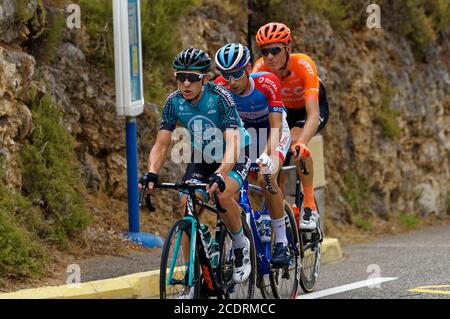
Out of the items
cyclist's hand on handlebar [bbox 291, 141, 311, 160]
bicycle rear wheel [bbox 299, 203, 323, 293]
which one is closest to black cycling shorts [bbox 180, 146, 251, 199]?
cyclist's hand on handlebar [bbox 291, 141, 311, 160]

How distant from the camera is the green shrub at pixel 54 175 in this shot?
9.48 m

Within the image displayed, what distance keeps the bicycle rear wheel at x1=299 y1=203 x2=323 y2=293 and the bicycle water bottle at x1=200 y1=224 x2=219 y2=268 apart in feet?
5.64

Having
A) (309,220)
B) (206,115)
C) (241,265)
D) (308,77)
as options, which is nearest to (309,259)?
(309,220)

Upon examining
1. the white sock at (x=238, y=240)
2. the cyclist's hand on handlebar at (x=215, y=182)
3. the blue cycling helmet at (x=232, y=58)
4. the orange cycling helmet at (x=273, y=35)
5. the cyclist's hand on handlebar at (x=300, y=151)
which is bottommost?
the white sock at (x=238, y=240)

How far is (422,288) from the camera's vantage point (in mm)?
8445

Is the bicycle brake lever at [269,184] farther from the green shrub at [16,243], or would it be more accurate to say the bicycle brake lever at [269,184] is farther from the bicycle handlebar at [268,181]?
the green shrub at [16,243]

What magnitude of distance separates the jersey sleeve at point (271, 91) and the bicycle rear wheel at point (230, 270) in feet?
3.21

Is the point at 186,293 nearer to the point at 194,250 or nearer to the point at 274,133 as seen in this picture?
the point at 194,250

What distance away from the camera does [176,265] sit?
21.0 ft

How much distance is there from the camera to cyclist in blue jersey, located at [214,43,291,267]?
7.33 metres

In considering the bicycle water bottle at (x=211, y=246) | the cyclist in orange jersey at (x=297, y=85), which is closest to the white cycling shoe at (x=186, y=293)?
the bicycle water bottle at (x=211, y=246)

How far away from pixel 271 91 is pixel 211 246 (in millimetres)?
1501

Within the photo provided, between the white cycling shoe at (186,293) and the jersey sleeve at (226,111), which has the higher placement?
the jersey sleeve at (226,111)
